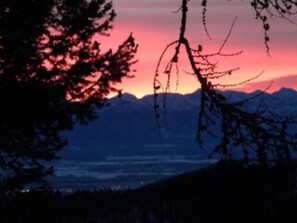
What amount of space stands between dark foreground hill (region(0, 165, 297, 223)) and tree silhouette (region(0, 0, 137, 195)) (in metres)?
1.12

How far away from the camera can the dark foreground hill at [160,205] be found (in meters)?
15.4

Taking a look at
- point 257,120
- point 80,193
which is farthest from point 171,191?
point 257,120

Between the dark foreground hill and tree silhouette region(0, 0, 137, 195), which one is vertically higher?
tree silhouette region(0, 0, 137, 195)

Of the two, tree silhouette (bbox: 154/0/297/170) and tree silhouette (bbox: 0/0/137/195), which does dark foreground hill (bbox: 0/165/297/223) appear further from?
tree silhouette (bbox: 154/0/297/170)

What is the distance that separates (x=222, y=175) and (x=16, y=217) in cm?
1609

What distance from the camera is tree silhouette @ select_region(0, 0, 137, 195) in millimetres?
17500

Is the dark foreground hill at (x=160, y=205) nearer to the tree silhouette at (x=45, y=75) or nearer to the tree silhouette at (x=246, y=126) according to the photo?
the tree silhouette at (x=45, y=75)

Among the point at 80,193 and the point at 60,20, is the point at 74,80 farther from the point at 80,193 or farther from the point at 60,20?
the point at 80,193

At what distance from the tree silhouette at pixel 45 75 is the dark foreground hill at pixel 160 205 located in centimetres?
112

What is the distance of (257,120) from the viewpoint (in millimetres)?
4121

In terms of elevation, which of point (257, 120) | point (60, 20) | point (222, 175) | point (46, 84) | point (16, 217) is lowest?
point (16, 217)

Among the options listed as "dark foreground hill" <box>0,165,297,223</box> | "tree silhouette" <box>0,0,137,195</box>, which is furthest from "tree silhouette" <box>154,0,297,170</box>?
"tree silhouette" <box>0,0,137,195</box>

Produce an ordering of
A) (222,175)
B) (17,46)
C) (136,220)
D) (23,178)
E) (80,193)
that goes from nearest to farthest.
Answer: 1. (222,175)
2. (17,46)
3. (136,220)
4. (23,178)
5. (80,193)

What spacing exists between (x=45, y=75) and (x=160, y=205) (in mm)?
4724
